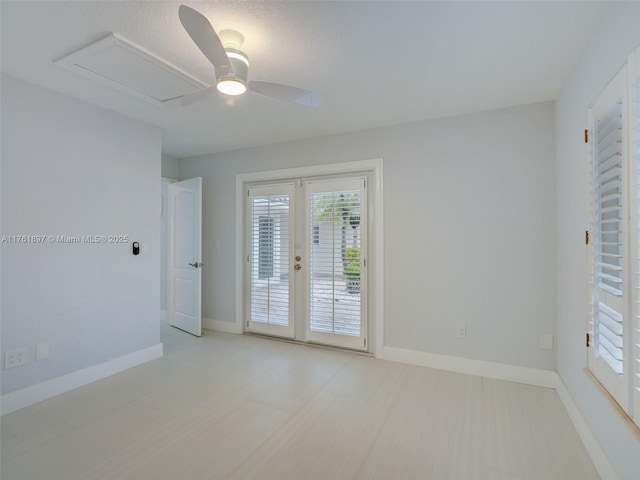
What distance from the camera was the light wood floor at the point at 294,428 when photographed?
5.84 feet

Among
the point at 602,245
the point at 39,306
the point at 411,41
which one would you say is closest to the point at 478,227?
the point at 602,245

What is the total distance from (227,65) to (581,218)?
7.75ft

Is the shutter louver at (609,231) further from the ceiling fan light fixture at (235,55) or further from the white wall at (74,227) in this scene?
the white wall at (74,227)

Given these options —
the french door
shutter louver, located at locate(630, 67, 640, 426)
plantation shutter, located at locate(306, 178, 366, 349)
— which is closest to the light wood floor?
plantation shutter, located at locate(306, 178, 366, 349)

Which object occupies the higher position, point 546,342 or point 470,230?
point 470,230

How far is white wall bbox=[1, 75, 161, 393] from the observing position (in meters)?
2.38

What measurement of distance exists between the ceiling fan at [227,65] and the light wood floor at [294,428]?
212 cm

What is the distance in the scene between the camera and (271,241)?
4.05 metres

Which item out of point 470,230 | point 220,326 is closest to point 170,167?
point 220,326

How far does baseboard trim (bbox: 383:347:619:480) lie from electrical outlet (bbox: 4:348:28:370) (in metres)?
3.13

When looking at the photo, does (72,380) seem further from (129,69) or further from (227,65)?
(227,65)

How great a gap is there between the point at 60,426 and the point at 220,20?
2.81m

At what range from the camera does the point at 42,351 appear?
2.52 meters

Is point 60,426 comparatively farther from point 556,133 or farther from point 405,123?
point 556,133
